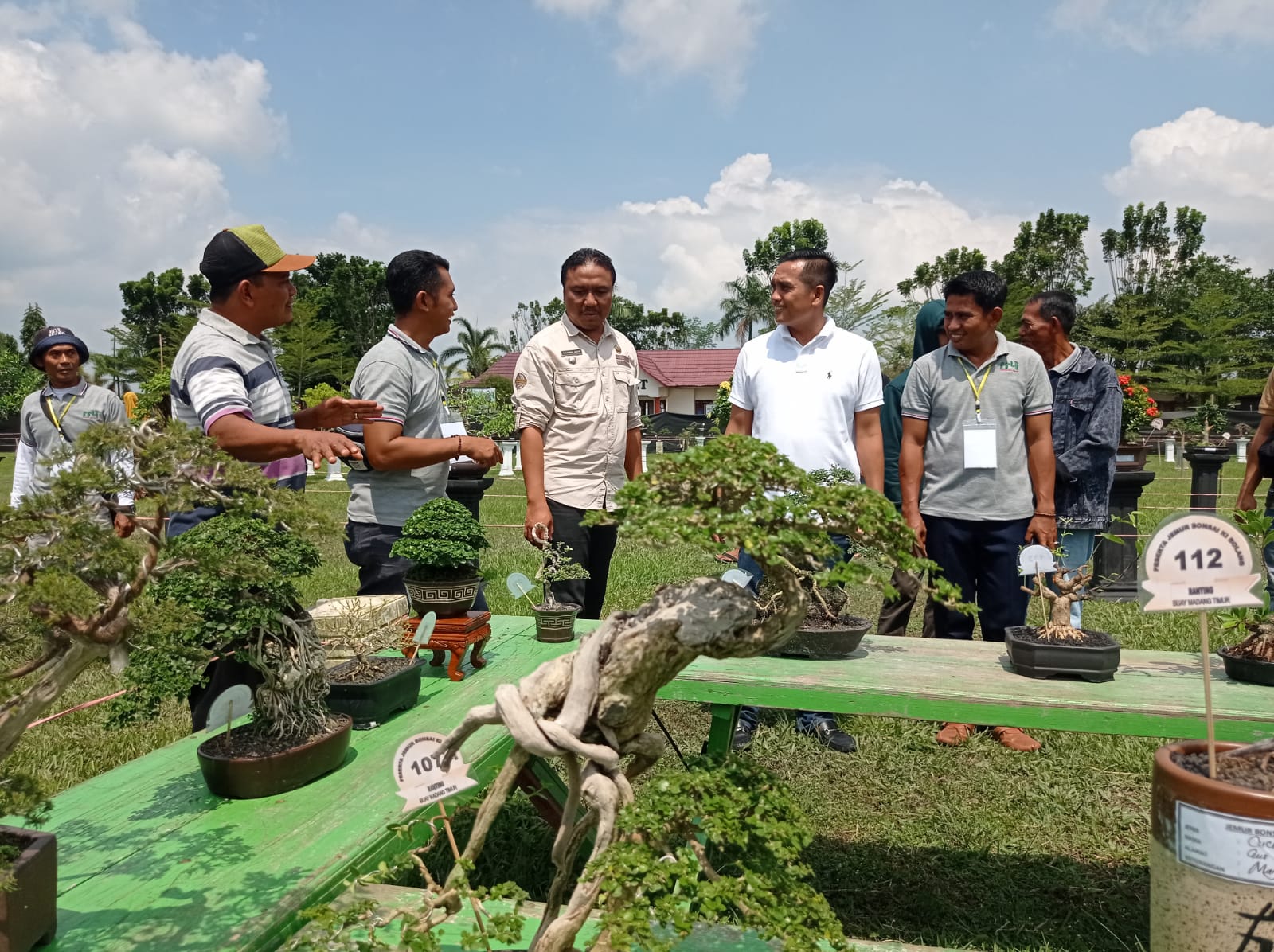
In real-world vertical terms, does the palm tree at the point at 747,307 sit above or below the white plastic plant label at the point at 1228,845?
above

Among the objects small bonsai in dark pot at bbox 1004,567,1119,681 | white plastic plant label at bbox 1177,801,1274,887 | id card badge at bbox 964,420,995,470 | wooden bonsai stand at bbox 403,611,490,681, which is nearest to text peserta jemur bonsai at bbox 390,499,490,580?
wooden bonsai stand at bbox 403,611,490,681

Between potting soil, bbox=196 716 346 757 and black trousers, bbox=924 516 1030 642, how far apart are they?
2706 mm

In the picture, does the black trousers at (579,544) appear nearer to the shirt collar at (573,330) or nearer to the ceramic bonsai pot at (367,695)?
the shirt collar at (573,330)

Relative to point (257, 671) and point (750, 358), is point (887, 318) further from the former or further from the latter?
point (257, 671)

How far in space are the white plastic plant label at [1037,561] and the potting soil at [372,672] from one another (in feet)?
6.29

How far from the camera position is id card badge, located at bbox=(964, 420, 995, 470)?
3.66m

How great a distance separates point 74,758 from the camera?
363cm

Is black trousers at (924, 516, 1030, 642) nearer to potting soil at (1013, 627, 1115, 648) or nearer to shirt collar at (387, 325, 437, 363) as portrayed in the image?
potting soil at (1013, 627, 1115, 648)

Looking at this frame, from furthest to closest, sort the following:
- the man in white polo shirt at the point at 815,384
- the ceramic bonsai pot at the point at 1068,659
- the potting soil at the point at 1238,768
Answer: the man in white polo shirt at the point at 815,384 < the ceramic bonsai pot at the point at 1068,659 < the potting soil at the point at 1238,768

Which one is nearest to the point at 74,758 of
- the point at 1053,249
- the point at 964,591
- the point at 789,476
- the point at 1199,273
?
the point at 789,476

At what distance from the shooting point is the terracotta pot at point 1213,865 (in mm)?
1432

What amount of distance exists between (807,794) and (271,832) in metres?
2.26

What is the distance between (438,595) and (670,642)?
160cm

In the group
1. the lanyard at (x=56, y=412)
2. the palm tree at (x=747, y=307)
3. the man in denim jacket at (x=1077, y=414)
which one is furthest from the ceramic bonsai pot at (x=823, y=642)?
the palm tree at (x=747, y=307)
